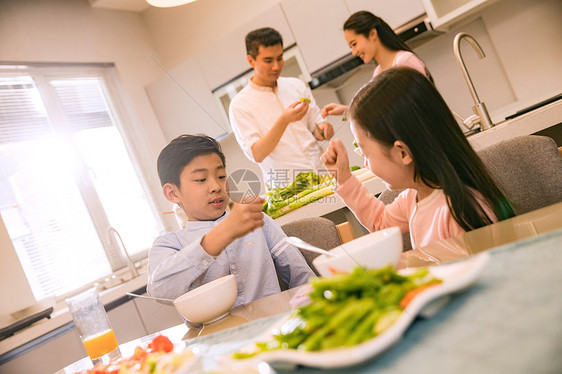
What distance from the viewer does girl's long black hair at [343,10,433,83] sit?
1.78 m

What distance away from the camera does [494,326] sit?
307mm

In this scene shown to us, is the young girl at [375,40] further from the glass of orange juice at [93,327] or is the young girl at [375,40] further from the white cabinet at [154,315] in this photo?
the white cabinet at [154,315]

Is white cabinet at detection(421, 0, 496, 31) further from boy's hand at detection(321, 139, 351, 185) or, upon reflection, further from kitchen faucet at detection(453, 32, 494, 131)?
boy's hand at detection(321, 139, 351, 185)

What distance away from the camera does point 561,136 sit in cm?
146

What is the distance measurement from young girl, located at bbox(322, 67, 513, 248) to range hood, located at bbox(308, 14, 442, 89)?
5.58 feet

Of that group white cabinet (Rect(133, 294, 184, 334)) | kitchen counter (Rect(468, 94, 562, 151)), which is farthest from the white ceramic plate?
white cabinet (Rect(133, 294, 184, 334))

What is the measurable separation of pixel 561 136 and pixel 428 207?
2.89ft

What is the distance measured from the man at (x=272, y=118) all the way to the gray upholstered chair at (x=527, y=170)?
3.28 feet

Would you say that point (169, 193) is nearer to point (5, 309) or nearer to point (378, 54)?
point (378, 54)

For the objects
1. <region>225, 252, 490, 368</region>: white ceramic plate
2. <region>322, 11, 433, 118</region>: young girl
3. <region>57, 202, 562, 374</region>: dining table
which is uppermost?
<region>322, 11, 433, 118</region>: young girl

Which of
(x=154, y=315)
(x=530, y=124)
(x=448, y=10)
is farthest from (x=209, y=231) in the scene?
(x=448, y=10)

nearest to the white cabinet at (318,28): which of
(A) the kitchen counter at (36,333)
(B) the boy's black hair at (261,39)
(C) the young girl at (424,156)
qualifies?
(B) the boy's black hair at (261,39)

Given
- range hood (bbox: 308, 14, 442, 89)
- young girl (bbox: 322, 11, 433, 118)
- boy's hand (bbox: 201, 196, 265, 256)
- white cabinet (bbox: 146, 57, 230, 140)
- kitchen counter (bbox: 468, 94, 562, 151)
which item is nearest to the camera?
boy's hand (bbox: 201, 196, 265, 256)

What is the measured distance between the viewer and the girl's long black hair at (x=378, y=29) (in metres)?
1.78
